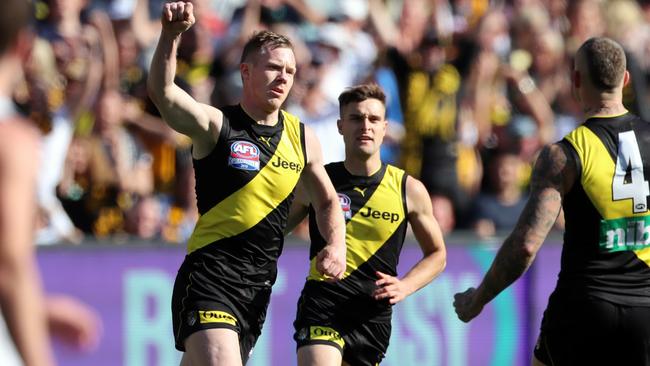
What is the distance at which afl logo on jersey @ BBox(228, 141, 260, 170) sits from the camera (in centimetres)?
745

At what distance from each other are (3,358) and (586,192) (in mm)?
3743

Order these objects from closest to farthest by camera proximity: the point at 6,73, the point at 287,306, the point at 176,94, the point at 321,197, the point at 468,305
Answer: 1. the point at 6,73
2. the point at 176,94
3. the point at 468,305
4. the point at 321,197
5. the point at 287,306

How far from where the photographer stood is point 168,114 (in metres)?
7.04

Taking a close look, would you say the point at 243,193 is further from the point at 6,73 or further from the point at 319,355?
the point at 6,73

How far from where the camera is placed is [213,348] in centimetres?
720

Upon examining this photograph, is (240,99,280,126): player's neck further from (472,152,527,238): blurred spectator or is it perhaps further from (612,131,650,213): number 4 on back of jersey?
(472,152,527,238): blurred spectator

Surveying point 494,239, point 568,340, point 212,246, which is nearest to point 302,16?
point 494,239

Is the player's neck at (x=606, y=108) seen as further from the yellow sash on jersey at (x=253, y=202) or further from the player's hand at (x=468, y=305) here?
the yellow sash on jersey at (x=253, y=202)

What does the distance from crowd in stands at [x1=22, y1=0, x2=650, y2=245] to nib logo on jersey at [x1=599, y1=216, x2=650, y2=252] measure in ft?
17.2

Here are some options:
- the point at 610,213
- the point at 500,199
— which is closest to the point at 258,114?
the point at 610,213

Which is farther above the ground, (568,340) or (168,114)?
(168,114)

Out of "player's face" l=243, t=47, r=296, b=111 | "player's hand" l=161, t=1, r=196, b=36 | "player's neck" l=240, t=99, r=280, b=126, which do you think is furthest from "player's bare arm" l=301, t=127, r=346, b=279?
"player's hand" l=161, t=1, r=196, b=36

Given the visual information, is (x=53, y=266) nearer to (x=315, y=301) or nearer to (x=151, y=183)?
(x=151, y=183)

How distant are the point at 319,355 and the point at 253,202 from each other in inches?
51.6
